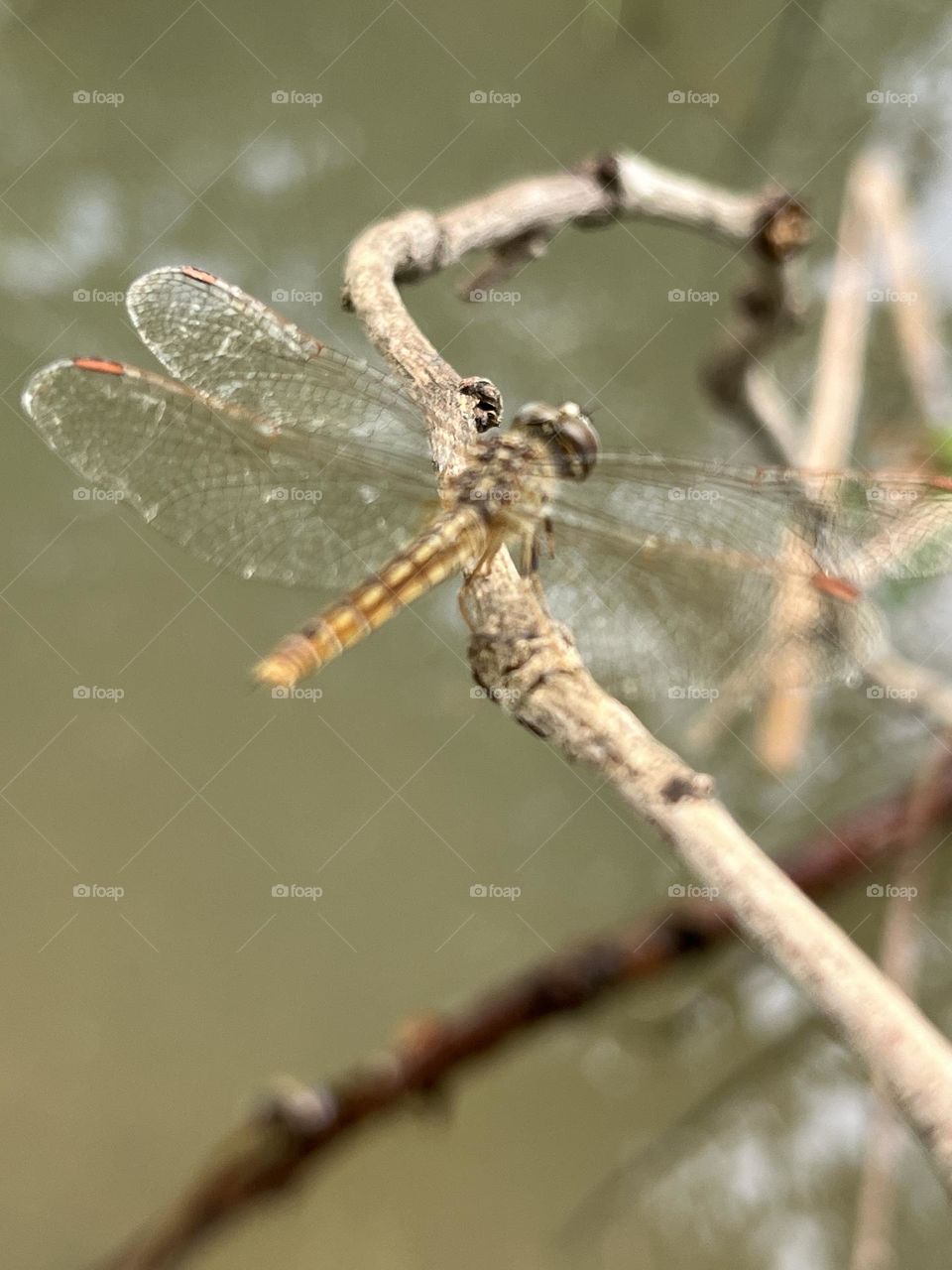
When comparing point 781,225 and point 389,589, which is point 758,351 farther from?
point 389,589

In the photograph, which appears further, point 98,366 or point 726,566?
point 726,566

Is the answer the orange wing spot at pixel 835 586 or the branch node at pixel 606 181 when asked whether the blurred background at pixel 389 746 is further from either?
the orange wing spot at pixel 835 586

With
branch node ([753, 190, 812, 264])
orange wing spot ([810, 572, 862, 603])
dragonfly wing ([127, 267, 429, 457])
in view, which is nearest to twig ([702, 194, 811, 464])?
branch node ([753, 190, 812, 264])

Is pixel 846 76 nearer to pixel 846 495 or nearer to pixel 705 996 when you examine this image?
pixel 846 495

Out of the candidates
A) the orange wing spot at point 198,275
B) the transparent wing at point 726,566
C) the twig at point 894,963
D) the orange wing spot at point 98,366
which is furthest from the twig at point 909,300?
the orange wing spot at point 98,366

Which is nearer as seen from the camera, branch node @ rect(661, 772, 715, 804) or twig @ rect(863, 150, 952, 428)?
branch node @ rect(661, 772, 715, 804)

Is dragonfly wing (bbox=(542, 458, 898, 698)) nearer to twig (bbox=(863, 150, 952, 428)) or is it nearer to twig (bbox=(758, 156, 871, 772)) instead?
twig (bbox=(758, 156, 871, 772))

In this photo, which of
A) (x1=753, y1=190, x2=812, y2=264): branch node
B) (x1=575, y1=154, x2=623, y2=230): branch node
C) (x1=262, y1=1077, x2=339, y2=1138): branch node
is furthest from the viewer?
(x1=262, y1=1077, x2=339, y2=1138): branch node

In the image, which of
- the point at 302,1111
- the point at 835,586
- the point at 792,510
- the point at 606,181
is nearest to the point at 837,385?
the point at 606,181
